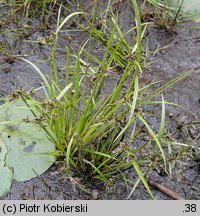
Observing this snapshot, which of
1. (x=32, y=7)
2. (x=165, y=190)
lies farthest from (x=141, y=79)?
(x=32, y=7)

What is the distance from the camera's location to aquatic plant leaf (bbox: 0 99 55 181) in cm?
157

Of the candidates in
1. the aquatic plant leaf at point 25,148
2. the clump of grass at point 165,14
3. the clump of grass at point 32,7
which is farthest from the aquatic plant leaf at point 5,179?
the clump of grass at point 165,14

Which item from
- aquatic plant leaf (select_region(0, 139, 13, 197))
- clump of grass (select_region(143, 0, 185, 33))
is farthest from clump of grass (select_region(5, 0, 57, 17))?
aquatic plant leaf (select_region(0, 139, 13, 197))

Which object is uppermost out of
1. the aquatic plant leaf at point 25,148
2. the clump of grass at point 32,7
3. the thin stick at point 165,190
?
the clump of grass at point 32,7

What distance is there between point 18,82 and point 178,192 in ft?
2.69

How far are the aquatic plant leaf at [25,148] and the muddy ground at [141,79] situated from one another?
0.06 metres

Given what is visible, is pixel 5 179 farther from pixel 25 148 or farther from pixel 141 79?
pixel 141 79

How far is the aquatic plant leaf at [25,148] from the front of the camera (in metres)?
1.57

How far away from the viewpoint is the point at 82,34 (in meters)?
2.07

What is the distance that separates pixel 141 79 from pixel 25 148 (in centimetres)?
63

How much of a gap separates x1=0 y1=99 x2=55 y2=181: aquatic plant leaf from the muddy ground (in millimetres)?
57

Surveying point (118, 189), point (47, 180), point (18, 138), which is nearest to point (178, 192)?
point (118, 189)

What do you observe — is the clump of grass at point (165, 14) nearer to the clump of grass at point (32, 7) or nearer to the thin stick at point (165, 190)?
the clump of grass at point (32, 7)

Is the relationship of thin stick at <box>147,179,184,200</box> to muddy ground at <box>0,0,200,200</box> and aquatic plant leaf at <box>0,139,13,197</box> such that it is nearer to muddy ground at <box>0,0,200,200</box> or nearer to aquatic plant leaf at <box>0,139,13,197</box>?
muddy ground at <box>0,0,200,200</box>
